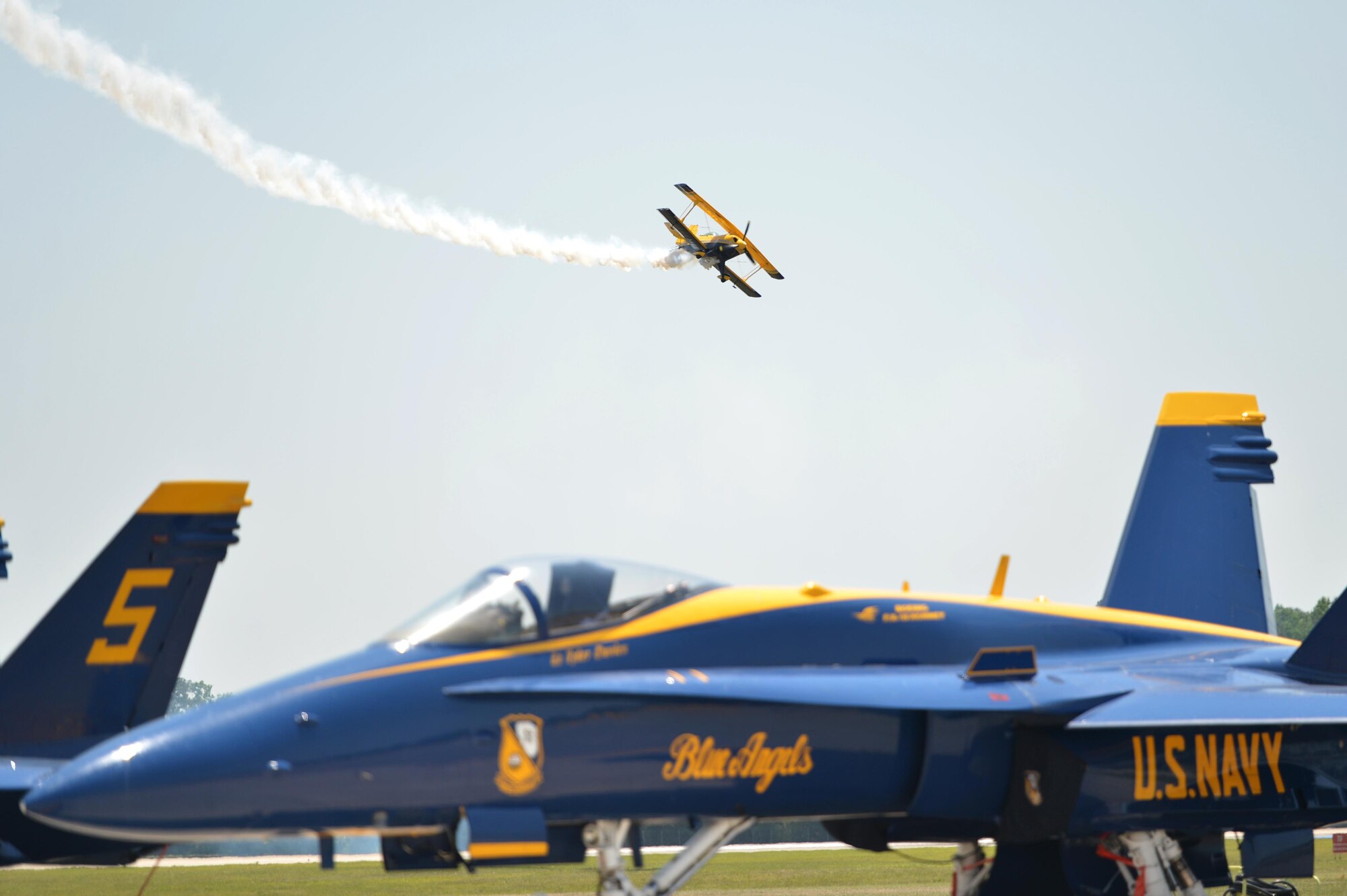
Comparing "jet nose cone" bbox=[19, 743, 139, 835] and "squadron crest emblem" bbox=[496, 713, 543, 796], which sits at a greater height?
"squadron crest emblem" bbox=[496, 713, 543, 796]

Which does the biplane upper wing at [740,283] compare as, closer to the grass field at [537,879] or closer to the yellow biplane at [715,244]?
the yellow biplane at [715,244]

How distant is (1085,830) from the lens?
1027 cm

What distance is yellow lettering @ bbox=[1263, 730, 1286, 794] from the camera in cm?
1078

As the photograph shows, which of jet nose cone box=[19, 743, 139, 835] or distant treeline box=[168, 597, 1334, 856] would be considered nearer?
jet nose cone box=[19, 743, 139, 835]

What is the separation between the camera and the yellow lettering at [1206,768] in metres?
10.5

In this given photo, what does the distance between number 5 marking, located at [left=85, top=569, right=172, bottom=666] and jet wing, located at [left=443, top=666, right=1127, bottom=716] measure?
6178 millimetres

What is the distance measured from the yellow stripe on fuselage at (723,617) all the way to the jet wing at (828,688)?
0.69 ft

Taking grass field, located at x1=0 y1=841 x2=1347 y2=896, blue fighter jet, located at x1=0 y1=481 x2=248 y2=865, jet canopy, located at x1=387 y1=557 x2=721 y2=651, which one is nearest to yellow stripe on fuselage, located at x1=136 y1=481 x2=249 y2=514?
blue fighter jet, located at x1=0 y1=481 x2=248 y2=865

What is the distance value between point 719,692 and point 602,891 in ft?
4.56

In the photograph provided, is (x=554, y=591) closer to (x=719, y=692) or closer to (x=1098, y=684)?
(x=719, y=692)

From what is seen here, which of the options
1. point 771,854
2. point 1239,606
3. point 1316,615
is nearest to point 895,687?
point 1239,606

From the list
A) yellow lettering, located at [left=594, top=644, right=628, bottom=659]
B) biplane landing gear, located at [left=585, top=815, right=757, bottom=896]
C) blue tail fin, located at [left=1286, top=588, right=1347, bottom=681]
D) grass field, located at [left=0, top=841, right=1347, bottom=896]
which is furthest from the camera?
grass field, located at [left=0, top=841, right=1347, bottom=896]

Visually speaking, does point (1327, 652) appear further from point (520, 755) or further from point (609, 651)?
point (520, 755)

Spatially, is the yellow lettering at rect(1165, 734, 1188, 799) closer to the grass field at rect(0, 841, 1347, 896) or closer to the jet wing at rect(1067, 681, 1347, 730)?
the jet wing at rect(1067, 681, 1347, 730)
